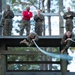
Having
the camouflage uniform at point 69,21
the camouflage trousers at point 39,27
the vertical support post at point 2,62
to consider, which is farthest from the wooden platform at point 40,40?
the camouflage uniform at point 69,21

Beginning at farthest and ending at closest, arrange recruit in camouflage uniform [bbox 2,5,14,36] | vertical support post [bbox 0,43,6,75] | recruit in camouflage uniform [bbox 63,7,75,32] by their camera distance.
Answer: vertical support post [bbox 0,43,6,75] → recruit in camouflage uniform [bbox 2,5,14,36] → recruit in camouflage uniform [bbox 63,7,75,32]

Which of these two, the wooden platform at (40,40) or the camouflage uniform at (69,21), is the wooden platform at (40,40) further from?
the camouflage uniform at (69,21)

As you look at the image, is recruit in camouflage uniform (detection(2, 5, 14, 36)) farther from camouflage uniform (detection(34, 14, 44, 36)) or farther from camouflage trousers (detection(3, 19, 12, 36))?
camouflage uniform (detection(34, 14, 44, 36))

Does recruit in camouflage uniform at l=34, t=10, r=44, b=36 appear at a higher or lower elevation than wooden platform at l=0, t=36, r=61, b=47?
higher

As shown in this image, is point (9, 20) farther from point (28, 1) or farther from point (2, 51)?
point (28, 1)

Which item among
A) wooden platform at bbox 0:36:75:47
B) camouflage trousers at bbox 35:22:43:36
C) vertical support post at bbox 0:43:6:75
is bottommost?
vertical support post at bbox 0:43:6:75

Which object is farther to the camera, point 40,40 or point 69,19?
point 40,40

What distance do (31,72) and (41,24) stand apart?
3343mm

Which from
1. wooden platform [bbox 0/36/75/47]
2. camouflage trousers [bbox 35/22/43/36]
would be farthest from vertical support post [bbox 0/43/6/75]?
camouflage trousers [bbox 35/22/43/36]

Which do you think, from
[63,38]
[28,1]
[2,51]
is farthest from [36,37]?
[28,1]

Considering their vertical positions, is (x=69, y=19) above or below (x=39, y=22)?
above

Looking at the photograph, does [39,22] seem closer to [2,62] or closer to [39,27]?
[39,27]

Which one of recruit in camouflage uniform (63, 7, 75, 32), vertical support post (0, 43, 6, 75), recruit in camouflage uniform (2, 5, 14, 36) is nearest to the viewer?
recruit in camouflage uniform (63, 7, 75, 32)

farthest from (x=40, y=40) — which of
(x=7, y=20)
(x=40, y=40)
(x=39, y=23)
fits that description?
(x=7, y=20)
